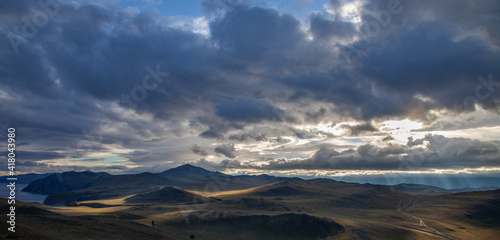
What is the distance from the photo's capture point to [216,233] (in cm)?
12325

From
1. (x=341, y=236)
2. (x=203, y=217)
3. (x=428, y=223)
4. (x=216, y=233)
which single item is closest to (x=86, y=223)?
(x=216, y=233)

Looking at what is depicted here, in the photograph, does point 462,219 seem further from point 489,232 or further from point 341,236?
point 341,236

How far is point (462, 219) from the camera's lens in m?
195

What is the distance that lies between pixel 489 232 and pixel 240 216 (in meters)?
148

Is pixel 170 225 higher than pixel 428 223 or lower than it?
higher

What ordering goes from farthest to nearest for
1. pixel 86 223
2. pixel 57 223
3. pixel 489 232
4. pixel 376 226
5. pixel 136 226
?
1. pixel 489 232
2. pixel 376 226
3. pixel 136 226
4. pixel 86 223
5. pixel 57 223

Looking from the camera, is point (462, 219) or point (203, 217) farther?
point (462, 219)

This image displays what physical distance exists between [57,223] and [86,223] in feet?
26.8

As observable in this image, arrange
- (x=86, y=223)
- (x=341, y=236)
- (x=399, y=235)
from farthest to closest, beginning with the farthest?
(x=399, y=235), (x=341, y=236), (x=86, y=223)

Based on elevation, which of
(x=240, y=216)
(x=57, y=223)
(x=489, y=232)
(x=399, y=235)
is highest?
(x=57, y=223)

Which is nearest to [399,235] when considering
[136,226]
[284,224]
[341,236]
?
[341,236]

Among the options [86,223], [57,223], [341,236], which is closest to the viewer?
[57,223]

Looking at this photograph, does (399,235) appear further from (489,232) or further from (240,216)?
(489,232)

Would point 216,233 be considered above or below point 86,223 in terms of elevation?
below
